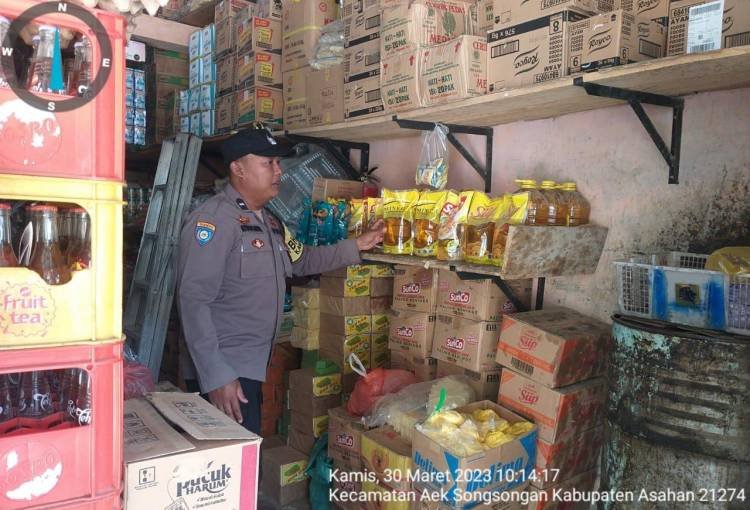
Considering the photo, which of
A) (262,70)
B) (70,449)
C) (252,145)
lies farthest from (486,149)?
(70,449)

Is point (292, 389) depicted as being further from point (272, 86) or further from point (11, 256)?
point (11, 256)

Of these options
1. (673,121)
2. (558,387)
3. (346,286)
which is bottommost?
(558,387)

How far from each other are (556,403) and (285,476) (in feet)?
5.23

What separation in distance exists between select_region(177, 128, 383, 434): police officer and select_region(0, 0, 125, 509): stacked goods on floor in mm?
1086

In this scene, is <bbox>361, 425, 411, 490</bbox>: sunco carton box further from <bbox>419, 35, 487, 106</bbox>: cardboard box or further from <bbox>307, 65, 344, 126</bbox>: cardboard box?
<bbox>307, 65, 344, 126</bbox>: cardboard box

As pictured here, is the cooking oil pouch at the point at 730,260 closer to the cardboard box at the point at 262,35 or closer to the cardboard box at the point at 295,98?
the cardboard box at the point at 295,98

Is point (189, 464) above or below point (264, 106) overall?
below

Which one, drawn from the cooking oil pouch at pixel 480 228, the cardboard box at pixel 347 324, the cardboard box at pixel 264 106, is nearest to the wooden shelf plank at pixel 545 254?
the cooking oil pouch at pixel 480 228

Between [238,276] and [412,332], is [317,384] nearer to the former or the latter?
[412,332]

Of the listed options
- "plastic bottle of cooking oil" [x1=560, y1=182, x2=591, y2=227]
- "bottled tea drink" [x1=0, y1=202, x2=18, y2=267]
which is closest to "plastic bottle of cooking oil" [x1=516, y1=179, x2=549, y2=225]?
"plastic bottle of cooking oil" [x1=560, y1=182, x2=591, y2=227]

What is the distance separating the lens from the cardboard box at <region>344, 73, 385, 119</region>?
275 cm

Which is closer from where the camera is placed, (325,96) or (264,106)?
(325,96)

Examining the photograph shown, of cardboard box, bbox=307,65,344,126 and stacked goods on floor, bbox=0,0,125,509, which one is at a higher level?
cardboard box, bbox=307,65,344,126

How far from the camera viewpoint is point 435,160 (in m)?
2.61
